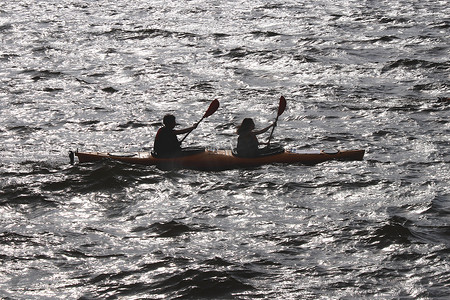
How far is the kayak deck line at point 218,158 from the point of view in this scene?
45.5 ft

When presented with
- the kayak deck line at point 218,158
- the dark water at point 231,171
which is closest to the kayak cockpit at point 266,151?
the kayak deck line at point 218,158

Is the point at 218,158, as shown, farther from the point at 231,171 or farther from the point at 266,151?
the point at 266,151

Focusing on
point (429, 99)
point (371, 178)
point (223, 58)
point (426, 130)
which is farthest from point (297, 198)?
point (223, 58)

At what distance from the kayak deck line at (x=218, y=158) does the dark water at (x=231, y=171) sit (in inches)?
5.3

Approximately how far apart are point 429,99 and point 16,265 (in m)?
9.76

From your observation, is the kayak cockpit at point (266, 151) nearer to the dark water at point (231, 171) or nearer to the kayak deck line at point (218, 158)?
the kayak deck line at point (218, 158)

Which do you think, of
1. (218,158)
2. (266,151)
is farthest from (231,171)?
(266,151)

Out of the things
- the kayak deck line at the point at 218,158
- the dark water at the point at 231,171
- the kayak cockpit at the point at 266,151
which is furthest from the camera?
the kayak cockpit at the point at 266,151

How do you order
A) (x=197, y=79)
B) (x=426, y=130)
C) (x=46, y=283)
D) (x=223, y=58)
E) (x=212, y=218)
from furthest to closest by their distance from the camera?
1. (x=223, y=58)
2. (x=197, y=79)
3. (x=426, y=130)
4. (x=212, y=218)
5. (x=46, y=283)

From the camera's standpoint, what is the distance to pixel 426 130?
51.9 feet

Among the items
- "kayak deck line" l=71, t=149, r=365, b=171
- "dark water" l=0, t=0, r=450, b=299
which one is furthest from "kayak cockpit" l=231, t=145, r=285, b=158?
"dark water" l=0, t=0, r=450, b=299

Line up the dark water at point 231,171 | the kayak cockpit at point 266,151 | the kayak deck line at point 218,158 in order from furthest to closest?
the kayak cockpit at point 266,151 < the kayak deck line at point 218,158 < the dark water at point 231,171

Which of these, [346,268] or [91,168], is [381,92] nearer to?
[91,168]

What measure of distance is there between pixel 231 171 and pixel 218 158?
0.92 feet
